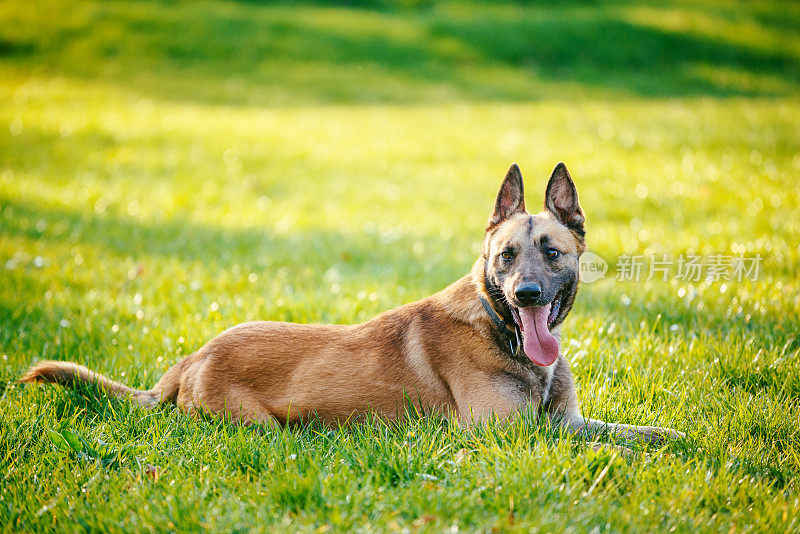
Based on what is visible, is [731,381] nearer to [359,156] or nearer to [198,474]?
[198,474]

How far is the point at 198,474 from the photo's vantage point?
332 cm

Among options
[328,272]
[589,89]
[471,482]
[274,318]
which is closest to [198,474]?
[471,482]

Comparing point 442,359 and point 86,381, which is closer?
point 442,359

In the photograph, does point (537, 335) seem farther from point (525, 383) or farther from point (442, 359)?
point (442, 359)

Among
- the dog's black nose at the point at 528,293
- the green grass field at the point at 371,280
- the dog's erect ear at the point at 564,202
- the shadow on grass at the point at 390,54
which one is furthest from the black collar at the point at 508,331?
the shadow on grass at the point at 390,54

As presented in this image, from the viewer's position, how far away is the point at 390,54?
27.4 metres

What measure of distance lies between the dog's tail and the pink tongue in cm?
215

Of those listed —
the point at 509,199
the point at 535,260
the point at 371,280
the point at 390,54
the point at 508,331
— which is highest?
the point at 390,54

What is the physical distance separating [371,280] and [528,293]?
132 inches

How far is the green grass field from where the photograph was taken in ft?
10.0

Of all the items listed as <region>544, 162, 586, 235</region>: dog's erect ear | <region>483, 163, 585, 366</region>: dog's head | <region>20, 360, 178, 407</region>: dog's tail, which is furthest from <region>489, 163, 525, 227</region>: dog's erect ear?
<region>20, 360, 178, 407</region>: dog's tail

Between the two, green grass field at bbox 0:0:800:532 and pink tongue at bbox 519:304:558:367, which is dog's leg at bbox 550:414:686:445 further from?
pink tongue at bbox 519:304:558:367

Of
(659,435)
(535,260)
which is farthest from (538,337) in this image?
(659,435)

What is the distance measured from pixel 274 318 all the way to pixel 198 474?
7.66 ft
